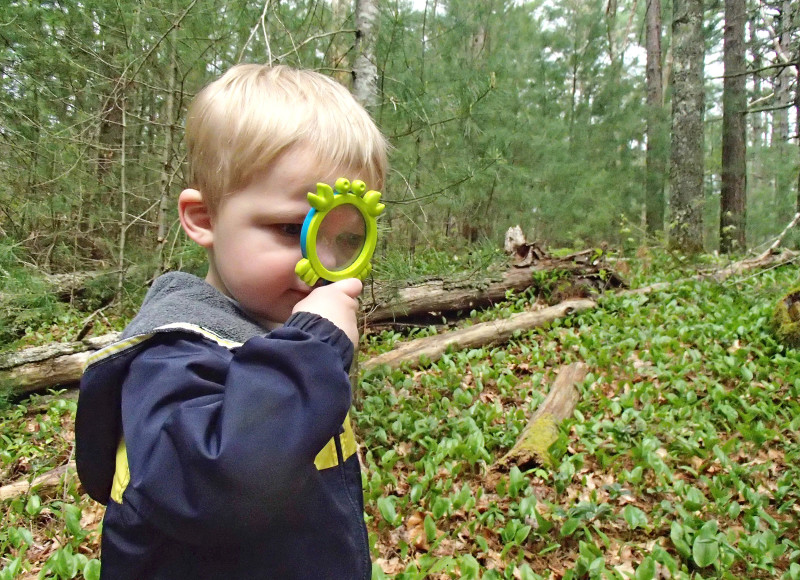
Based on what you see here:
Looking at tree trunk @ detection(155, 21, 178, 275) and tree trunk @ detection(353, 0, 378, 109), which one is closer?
tree trunk @ detection(353, 0, 378, 109)

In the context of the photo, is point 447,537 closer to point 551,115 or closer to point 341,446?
point 341,446

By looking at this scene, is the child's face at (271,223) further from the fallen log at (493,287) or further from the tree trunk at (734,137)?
the tree trunk at (734,137)

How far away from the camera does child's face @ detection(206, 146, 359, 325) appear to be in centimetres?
108

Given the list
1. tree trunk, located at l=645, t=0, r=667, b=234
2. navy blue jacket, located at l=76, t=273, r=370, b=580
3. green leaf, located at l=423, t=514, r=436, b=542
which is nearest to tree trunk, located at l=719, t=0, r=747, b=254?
tree trunk, located at l=645, t=0, r=667, b=234

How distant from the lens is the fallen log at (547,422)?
129 inches

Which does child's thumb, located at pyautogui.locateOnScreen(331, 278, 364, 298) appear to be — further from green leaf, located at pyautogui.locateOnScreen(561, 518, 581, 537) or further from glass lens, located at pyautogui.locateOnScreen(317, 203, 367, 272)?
green leaf, located at pyautogui.locateOnScreen(561, 518, 581, 537)

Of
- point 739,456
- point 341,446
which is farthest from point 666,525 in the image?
point 341,446

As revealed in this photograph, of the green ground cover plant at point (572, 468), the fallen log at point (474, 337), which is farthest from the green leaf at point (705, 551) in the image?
the fallen log at point (474, 337)

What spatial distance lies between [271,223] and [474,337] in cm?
442

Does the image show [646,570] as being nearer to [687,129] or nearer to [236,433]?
[236,433]

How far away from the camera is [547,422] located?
360 cm

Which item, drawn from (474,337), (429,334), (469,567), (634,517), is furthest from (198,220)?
(429,334)

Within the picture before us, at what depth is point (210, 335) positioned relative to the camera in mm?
1029

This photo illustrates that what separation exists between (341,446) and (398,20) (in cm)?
293
